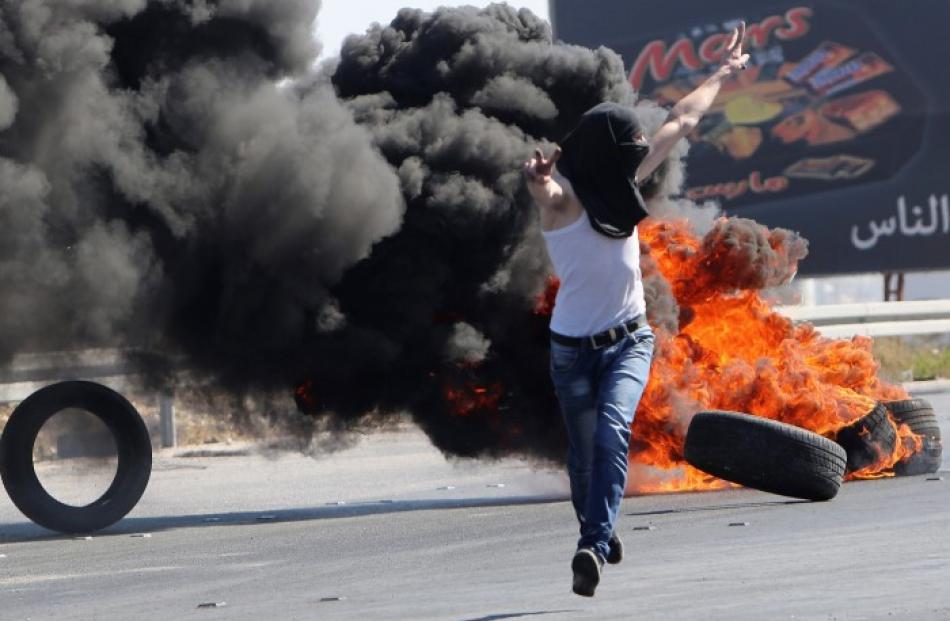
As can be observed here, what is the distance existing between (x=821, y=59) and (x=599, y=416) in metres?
23.1

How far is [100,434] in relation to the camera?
11680 mm

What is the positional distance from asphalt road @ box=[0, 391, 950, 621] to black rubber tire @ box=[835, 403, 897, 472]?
0.55 feet

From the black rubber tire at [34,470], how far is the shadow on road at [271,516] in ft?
0.47

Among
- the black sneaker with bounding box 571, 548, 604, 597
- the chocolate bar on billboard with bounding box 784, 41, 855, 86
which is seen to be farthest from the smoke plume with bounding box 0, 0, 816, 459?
the chocolate bar on billboard with bounding box 784, 41, 855, 86

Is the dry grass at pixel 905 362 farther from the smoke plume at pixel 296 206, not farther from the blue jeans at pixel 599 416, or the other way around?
the blue jeans at pixel 599 416

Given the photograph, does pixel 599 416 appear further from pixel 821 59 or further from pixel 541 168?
pixel 821 59

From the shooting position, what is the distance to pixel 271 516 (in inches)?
471

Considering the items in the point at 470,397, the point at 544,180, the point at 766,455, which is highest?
the point at 544,180

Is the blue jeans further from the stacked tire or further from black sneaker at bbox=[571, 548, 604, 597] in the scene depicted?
the stacked tire

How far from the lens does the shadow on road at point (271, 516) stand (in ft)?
37.2

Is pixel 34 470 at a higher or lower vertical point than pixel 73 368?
lower

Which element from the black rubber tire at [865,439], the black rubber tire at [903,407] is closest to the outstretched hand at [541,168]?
the black rubber tire at [865,439]

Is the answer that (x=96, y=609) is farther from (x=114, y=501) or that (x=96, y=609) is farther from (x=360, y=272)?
(x=360, y=272)

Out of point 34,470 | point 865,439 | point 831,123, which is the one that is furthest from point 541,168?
point 831,123
